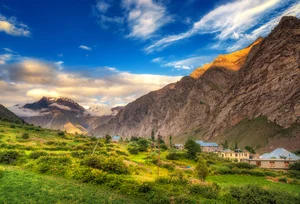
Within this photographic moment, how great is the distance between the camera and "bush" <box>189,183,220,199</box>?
31.6 metres

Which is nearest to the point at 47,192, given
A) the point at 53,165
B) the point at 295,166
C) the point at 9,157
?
the point at 53,165

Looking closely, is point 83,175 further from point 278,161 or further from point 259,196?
point 278,161

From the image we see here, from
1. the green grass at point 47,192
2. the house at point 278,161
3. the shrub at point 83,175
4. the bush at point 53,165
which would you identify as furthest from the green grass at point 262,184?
the house at point 278,161

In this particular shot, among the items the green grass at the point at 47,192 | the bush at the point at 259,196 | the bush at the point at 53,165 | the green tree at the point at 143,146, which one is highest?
the green tree at the point at 143,146

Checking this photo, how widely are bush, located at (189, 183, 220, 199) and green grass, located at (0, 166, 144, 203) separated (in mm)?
7870

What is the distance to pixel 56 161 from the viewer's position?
136ft

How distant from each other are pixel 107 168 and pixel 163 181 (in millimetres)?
8995

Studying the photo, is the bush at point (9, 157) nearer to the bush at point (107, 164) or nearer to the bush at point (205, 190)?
the bush at point (107, 164)

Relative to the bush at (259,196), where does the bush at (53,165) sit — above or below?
above

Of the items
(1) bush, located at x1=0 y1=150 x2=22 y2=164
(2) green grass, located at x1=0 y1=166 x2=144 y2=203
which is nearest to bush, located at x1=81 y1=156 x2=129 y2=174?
(2) green grass, located at x1=0 y1=166 x2=144 y2=203

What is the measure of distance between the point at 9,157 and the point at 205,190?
1340 inches

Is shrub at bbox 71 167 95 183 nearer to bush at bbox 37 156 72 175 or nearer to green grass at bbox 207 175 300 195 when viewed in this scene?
bush at bbox 37 156 72 175

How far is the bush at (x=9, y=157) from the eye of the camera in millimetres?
43594

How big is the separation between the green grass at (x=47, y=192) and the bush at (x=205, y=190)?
25.8 feet
